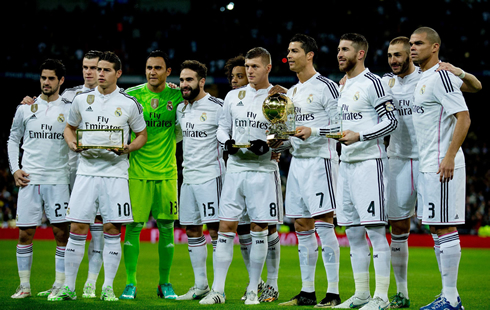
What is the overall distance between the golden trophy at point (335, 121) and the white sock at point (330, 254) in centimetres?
102

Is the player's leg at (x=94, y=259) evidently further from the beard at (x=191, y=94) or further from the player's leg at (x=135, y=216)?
the beard at (x=191, y=94)

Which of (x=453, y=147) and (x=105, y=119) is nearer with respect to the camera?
(x=453, y=147)

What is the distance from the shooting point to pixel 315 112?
627cm

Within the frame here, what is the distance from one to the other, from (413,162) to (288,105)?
1533 millimetres

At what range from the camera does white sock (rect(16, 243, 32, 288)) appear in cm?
673

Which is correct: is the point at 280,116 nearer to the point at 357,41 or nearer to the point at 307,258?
the point at 357,41

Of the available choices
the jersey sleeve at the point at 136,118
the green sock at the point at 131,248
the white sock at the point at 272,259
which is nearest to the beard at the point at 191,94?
the jersey sleeve at the point at 136,118

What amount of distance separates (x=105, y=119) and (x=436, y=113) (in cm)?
369

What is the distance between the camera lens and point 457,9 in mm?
23984

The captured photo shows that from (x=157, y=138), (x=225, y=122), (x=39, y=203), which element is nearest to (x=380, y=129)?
(x=225, y=122)

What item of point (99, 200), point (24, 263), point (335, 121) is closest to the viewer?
point (335, 121)

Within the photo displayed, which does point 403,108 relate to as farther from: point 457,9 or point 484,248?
point 457,9

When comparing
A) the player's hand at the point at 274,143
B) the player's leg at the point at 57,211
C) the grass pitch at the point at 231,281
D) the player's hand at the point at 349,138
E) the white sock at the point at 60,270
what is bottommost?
the grass pitch at the point at 231,281

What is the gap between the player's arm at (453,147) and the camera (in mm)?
5301
